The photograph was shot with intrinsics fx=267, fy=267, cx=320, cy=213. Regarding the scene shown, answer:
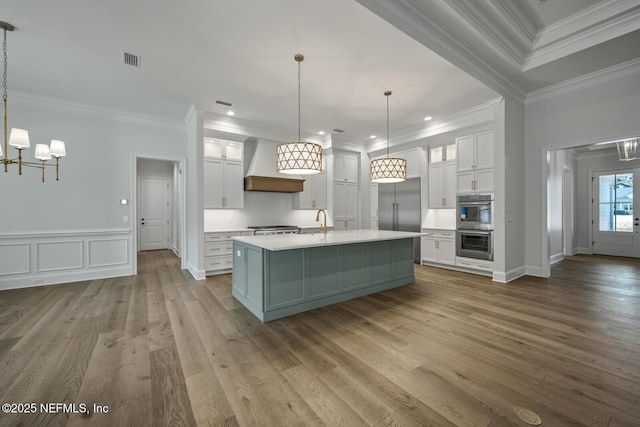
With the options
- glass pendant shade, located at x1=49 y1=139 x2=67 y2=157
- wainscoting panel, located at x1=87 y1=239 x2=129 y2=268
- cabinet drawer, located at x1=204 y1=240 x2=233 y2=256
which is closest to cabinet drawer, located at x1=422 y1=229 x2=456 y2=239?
cabinet drawer, located at x1=204 y1=240 x2=233 y2=256

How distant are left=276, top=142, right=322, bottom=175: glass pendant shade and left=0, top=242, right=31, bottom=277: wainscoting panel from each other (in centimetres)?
451

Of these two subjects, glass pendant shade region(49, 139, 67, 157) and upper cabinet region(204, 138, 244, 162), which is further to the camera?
upper cabinet region(204, 138, 244, 162)

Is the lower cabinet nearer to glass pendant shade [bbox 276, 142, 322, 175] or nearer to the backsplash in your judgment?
the backsplash

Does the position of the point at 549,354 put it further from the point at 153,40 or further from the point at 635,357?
the point at 153,40

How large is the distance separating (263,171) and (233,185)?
718 millimetres

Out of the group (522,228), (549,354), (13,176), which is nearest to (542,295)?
(522,228)

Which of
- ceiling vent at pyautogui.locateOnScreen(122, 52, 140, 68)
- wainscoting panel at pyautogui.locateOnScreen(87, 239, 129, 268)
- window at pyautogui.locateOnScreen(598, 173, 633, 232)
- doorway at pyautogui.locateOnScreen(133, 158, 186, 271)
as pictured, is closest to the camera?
ceiling vent at pyautogui.locateOnScreen(122, 52, 140, 68)

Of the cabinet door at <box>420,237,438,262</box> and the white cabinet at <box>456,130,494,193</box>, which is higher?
the white cabinet at <box>456,130,494,193</box>

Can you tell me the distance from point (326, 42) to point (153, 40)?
1.95m

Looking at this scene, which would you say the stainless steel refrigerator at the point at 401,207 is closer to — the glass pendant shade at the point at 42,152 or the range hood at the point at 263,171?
the range hood at the point at 263,171

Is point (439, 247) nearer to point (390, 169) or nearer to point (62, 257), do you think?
point (390, 169)

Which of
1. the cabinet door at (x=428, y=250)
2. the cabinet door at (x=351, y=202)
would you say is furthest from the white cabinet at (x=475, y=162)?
the cabinet door at (x=351, y=202)

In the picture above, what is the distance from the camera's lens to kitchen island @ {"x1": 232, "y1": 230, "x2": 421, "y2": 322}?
9.85ft

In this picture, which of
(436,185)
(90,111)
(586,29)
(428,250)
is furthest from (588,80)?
(90,111)
